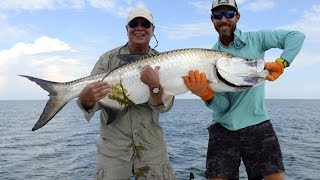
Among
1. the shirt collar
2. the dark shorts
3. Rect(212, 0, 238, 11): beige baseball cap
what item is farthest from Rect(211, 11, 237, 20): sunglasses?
the dark shorts

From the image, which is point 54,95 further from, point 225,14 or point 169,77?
point 225,14

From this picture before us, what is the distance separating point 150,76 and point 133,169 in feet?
4.63

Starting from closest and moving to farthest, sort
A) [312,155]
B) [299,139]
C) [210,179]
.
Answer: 1. [210,179]
2. [312,155]
3. [299,139]

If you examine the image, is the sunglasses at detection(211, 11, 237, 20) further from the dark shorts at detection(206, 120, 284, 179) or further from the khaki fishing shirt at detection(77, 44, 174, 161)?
the dark shorts at detection(206, 120, 284, 179)

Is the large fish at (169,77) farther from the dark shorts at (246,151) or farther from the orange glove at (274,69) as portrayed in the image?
the dark shorts at (246,151)

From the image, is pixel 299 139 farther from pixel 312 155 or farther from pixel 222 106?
pixel 222 106

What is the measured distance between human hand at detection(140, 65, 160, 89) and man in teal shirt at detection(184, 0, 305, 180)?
92 cm

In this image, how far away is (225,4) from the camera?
534 cm

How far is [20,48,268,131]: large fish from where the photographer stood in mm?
4844

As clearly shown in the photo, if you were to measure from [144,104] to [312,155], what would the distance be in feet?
63.0

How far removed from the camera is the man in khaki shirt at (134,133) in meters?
5.10

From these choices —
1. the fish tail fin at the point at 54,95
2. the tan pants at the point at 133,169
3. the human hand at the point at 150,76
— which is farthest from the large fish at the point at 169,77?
the tan pants at the point at 133,169

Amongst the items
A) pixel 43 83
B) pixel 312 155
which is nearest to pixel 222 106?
pixel 43 83

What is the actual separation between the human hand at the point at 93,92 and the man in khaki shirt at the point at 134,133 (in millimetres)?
170
